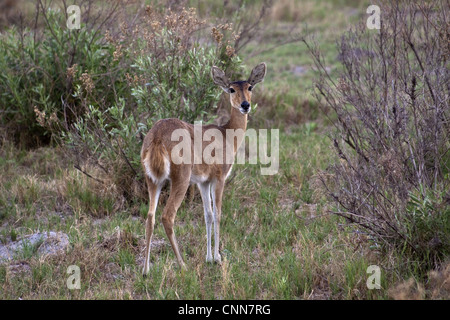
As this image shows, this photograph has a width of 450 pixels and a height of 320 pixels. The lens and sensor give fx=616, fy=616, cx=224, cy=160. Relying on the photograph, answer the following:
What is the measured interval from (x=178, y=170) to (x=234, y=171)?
109 inches

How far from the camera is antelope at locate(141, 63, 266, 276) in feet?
19.8

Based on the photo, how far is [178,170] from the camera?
608cm

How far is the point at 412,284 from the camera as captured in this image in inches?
207

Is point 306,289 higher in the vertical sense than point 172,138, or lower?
lower

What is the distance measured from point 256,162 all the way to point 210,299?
4.04 metres

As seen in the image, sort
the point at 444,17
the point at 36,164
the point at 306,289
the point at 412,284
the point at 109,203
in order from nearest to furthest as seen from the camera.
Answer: the point at 412,284 < the point at 306,289 < the point at 444,17 < the point at 109,203 < the point at 36,164

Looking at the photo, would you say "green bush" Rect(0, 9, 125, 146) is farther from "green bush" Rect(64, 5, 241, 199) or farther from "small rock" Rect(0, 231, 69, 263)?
"small rock" Rect(0, 231, 69, 263)

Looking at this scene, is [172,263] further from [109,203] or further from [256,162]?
[256,162]

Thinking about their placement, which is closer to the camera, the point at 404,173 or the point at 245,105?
the point at 404,173

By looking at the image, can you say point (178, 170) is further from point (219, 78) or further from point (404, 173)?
point (404, 173)

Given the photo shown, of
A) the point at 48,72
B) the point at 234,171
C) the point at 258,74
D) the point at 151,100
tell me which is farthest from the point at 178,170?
the point at 48,72

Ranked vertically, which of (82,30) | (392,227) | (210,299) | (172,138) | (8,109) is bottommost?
(210,299)

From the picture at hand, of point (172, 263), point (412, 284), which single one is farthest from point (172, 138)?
point (412, 284)

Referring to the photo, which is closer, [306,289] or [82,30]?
[306,289]
